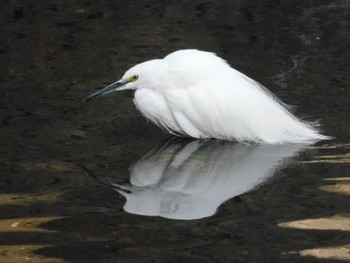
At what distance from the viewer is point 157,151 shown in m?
5.25

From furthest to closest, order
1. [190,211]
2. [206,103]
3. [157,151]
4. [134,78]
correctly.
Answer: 1. [134,78]
2. [206,103]
3. [157,151]
4. [190,211]

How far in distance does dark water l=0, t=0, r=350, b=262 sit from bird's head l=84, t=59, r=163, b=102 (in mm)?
212

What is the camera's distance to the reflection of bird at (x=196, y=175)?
4.44m

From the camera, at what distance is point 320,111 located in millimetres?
5664

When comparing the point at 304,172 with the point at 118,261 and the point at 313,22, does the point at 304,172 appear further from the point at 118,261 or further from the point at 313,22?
the point at 313,22

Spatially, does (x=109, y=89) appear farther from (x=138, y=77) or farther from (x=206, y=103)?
(x=206, y=103)

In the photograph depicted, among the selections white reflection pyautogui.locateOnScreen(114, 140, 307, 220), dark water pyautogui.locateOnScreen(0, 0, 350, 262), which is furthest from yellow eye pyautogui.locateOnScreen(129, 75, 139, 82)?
white reflection pyautogui.locateOnScreen(114, 140, 307, 220)

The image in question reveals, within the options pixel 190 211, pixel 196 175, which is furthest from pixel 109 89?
pixel 190 211

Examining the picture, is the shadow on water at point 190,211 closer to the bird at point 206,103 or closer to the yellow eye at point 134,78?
the bird at point 206,103

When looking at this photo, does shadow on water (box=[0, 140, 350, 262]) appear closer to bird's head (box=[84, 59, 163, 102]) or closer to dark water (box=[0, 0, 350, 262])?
dark water (box=[0, 0, 350, 262])

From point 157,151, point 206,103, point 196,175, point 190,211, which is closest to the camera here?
point 190,211

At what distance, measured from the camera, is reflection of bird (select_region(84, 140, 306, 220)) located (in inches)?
175

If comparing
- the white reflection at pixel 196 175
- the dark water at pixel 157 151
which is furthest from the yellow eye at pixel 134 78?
the white reflection at pixel 196 175

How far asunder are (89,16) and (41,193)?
331 cm
